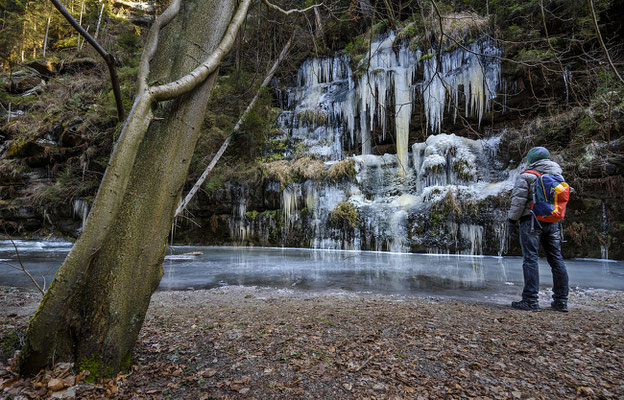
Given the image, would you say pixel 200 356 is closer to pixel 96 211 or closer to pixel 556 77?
pixel 96 211

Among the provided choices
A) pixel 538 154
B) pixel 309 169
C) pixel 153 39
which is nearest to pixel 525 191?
pixel 538 154

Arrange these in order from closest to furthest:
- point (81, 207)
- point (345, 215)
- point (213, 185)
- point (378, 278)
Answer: point (378, 278) < point (345, 215) < point (213, 185) < point (81, 207)

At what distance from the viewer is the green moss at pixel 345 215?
10.7 metres

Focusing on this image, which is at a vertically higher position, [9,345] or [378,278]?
[9,345]

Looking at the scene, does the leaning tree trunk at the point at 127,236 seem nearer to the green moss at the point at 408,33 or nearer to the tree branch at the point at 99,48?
the tree branch at the point at 99,48

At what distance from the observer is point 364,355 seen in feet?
5.39

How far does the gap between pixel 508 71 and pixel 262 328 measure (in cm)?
1251

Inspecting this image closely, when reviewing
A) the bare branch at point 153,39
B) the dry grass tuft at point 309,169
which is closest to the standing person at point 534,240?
the bare branch at point 153,39

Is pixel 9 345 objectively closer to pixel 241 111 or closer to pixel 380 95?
pixel 241 111

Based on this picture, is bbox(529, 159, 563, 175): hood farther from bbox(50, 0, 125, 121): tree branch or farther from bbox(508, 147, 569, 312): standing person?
bbox(50, 0, 125, 121): tree branch

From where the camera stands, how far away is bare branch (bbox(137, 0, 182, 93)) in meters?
1.49

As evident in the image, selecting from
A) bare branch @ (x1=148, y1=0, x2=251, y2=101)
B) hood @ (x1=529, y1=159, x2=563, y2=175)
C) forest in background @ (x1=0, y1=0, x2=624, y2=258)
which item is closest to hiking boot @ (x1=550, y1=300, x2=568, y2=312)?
hood @ (x1=529, y1=159, x2=563, y2=175)

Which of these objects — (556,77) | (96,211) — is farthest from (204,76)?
(556,77)

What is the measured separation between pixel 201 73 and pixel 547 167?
369 centimetres
